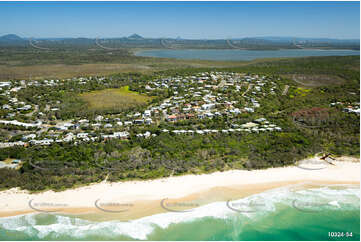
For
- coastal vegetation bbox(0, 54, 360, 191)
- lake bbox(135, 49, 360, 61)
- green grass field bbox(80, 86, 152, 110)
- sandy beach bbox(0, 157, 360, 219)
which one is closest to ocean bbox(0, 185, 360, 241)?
sandy beach bbox(0, 157, 360, 219)

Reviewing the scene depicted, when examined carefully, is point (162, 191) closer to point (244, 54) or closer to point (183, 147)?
point (183, 147)

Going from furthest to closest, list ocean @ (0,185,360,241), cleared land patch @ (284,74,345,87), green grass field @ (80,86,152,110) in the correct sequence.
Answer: cleared land patch @ (284,74,345,87) → green grass field @ (80,86,152,110) → ocean @ (0,185,360,241)

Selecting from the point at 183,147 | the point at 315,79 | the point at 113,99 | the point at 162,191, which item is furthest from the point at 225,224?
the point at 315,79

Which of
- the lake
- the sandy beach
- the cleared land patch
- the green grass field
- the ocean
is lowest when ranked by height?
the ocean

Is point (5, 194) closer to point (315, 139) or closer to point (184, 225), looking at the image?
point (184, 225)

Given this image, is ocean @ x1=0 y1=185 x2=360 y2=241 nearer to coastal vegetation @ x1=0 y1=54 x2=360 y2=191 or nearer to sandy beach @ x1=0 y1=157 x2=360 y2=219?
sandy beach @ x1=0 y1=157 x2=360 y2=219

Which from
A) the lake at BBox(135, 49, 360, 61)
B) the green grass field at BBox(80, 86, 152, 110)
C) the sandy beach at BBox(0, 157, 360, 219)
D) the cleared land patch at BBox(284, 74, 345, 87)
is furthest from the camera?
the lake at BBox(135, 49, 360, 61)

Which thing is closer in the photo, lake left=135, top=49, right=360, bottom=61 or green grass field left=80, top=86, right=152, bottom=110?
green grass field left=80, top=86, right=152, bottom=110

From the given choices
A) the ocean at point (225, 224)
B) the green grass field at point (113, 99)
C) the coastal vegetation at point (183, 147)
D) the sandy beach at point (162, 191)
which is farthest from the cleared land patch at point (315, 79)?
the ocean at point (225, 224)
